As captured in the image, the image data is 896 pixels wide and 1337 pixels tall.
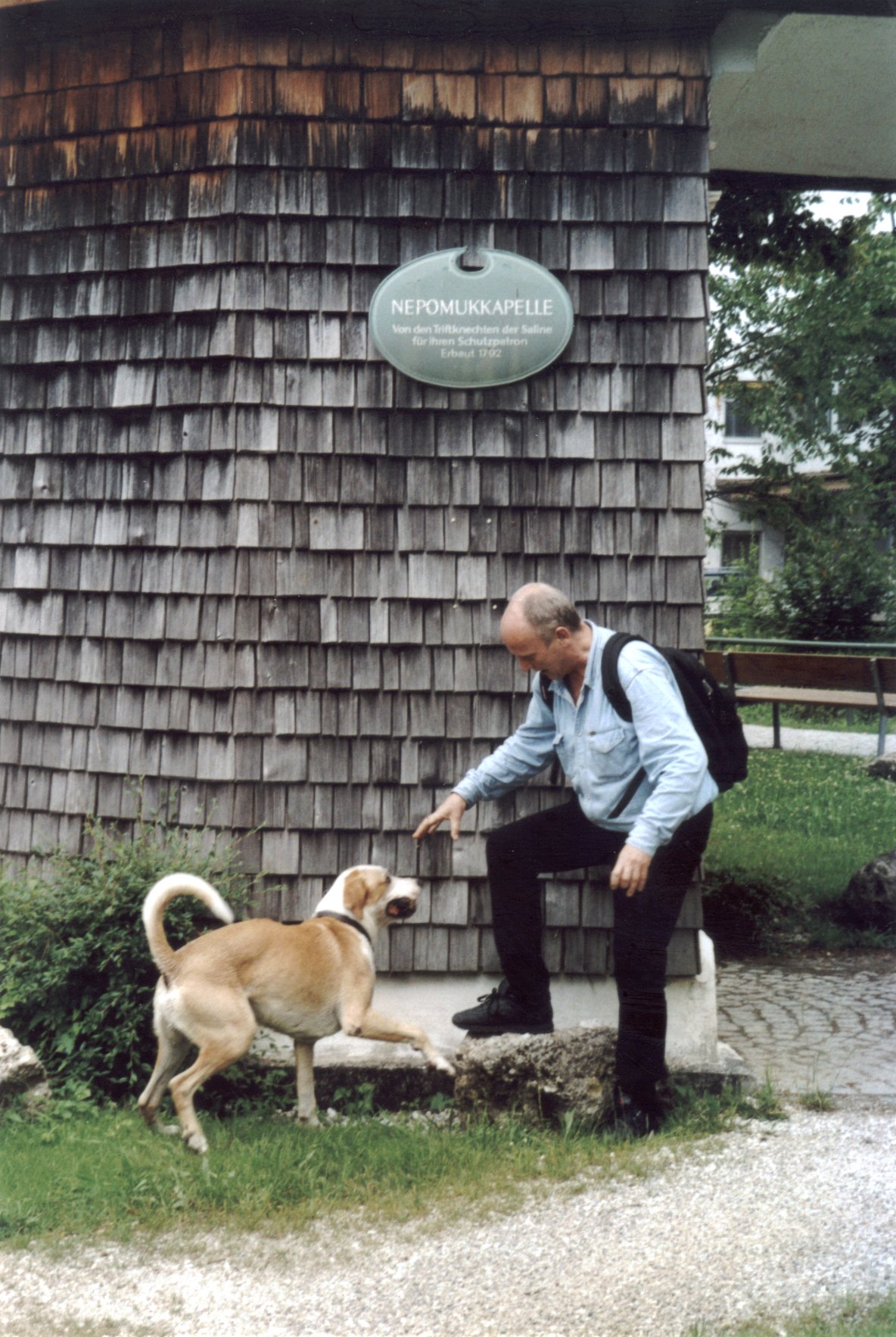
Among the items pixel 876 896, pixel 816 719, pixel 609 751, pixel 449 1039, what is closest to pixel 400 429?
pixel 609 751

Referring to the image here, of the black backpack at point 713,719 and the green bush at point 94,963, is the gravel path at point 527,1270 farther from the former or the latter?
the black backpack at point 713,719

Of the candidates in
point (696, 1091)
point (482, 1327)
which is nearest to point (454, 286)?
point (696, 1091)

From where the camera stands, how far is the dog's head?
178 inches

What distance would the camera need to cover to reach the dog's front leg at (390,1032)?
4.32 m

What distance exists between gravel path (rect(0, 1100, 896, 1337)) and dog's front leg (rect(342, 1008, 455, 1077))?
0.64 metres

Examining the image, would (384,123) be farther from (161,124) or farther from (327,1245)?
(327,1245)

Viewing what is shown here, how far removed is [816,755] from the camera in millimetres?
12797

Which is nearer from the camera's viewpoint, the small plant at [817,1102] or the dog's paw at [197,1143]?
the dog's paw at [197,1143]

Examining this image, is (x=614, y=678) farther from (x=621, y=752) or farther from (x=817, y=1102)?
(x=817, y=1102)

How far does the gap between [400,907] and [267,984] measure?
55cm

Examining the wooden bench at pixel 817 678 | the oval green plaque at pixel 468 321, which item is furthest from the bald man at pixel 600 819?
the wooden bench at pixel 817 678

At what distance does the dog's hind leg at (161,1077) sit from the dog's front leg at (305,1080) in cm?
43

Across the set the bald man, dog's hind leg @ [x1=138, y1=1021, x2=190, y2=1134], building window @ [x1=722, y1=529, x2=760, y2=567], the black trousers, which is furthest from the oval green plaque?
building window @ [x1=722, y1=529, x2=760, y2=567]

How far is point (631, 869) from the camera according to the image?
3.93 meters
